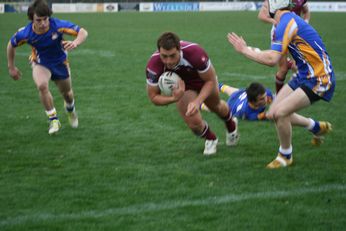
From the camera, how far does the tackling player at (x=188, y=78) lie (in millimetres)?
6152

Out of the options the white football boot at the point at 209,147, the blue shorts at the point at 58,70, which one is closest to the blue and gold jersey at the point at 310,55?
the white football boot at the point at 209,147

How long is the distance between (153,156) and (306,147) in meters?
1.83

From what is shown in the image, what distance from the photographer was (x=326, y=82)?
621 cm

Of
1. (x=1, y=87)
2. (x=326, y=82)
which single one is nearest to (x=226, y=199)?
(x=326, y=82)

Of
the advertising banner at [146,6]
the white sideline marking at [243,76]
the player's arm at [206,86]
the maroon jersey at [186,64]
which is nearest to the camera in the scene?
the maroon jersey at [186,64]

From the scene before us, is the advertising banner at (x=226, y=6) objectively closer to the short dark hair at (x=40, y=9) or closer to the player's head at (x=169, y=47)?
the short dark hair at (x=40, y=9)

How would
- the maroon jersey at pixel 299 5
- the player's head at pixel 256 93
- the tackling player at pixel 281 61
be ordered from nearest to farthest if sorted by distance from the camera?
the player's head at pixel 256 93 < the tackling player at pixel 281 61 < the maroon jersey at pixel 299 5

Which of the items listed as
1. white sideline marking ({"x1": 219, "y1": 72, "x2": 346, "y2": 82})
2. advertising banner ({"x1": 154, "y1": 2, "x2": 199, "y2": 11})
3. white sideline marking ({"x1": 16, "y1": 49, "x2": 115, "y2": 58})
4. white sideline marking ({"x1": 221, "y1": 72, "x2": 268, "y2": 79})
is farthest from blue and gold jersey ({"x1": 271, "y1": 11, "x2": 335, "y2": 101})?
advertising banner ({"x1": 154, "y1": 2, "x2": 199, "y2": 11})

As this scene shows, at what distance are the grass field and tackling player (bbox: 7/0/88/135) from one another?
0.65 metres

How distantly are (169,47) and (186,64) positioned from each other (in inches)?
19.3

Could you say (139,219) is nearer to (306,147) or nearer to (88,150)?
(88,150)

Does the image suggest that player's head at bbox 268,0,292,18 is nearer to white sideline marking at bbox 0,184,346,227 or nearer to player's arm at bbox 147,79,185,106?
player's arm at bbox 147,79,185,106

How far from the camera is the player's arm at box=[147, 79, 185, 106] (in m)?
6.41

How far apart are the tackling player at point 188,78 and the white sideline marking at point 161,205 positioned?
1.20m
